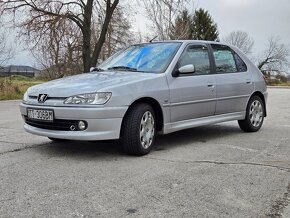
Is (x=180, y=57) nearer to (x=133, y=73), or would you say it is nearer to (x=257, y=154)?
(x=133, y=73)

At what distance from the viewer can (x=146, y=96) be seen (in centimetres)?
552

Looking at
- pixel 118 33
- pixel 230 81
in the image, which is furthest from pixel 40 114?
pixel 118 33

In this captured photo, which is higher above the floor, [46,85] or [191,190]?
[46,85]

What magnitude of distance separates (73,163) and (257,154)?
8.04 ft

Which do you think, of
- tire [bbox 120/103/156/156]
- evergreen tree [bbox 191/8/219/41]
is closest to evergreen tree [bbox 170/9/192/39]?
tire [bbox 120/103/156/156]

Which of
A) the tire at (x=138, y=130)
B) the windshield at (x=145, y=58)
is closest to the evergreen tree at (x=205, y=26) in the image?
the windshield at (x=145, y=58)

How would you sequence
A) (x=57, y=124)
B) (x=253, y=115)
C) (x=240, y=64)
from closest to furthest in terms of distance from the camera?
(x=57, y=124)
(x=240, y=64)
(x=253, y=115)

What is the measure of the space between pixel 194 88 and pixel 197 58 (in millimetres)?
604

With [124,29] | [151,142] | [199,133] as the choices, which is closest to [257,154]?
[151,142]

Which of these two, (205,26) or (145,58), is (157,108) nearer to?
(145,58)

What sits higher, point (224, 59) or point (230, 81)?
point (224, 59)

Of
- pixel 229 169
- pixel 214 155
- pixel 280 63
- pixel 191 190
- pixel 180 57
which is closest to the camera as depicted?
pixel 191 190

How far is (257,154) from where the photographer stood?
225 inches

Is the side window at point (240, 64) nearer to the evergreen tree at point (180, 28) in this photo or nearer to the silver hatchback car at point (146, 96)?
the silver hatchback car at point (146, 96)
